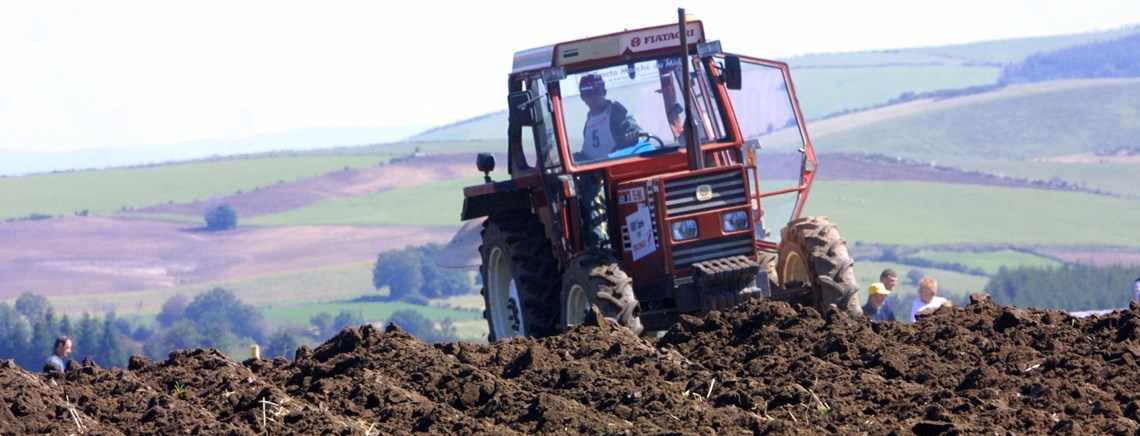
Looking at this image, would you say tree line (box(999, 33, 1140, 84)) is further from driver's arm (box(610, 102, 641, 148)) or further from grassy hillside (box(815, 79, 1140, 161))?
driver's arm (box(610, 102, 641, 148))

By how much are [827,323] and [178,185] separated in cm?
8655

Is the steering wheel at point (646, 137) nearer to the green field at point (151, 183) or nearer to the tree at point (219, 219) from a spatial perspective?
the tree at point (219, 219)

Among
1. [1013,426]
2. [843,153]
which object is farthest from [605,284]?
[843,153]

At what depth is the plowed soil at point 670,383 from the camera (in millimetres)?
7750

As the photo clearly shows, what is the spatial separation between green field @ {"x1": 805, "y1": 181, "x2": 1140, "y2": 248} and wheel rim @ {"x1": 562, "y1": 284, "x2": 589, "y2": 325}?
57.0m

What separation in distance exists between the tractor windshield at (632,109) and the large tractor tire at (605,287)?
108 centimetres

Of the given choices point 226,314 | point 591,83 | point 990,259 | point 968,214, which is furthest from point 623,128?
point 968,214

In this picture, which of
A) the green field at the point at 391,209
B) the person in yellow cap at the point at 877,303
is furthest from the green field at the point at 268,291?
the person in yellow cap at the point at 877,303

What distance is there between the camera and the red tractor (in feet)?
37.9

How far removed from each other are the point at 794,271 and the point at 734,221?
76 cm

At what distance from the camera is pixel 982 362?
8.73m

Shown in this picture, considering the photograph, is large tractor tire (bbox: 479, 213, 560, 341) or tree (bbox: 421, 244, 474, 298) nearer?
large tractor tire (bbox: 479, 213, 560, 341)

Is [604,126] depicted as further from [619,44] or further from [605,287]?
[605,287]

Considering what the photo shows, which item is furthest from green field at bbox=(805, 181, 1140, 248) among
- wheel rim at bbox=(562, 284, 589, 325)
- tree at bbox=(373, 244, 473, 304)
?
wheel rim at bbox=(562, 284, 589, 325)
